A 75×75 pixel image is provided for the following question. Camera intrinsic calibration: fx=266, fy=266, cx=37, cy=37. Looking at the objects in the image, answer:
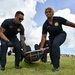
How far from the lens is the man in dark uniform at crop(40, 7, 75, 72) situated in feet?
33.5

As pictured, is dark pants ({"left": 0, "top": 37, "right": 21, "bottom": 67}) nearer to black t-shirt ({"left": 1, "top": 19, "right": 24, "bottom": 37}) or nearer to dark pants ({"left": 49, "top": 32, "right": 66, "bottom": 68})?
black t-shirt ({"left": 1, "top": 19, "right": 24, "bottom": 37})

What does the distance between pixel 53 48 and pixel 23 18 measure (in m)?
1.76

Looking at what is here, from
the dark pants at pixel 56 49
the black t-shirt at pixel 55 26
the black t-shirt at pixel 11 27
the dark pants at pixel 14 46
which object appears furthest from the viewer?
the black t-shirt at pixel 11 27

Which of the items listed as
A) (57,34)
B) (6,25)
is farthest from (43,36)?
(6,25)

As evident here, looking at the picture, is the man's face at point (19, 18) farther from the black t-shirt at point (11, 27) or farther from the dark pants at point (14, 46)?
the dark pants at point (14, 46)

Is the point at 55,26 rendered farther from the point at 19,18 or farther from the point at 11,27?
the point at 11,27

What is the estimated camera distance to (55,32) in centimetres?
1047

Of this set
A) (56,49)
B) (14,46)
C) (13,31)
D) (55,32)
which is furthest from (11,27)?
(56,49)

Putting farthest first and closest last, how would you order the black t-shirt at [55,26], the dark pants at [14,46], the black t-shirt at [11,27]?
the black t-shirt at [11,27]
the dark pants at [14,46]
the black t-shirt at [55,26]

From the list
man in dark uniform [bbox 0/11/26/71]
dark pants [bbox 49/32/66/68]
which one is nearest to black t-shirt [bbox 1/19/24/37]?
man in dark uniform [bbox 0/11/26/71]

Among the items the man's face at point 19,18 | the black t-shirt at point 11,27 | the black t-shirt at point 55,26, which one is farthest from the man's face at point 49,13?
the black t-shirt at point 11,27

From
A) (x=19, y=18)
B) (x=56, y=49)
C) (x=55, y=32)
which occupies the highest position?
(x=19, y=18)

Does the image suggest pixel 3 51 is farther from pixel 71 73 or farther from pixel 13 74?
pixel 71 73

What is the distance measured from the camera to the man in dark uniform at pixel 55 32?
33.5ft
